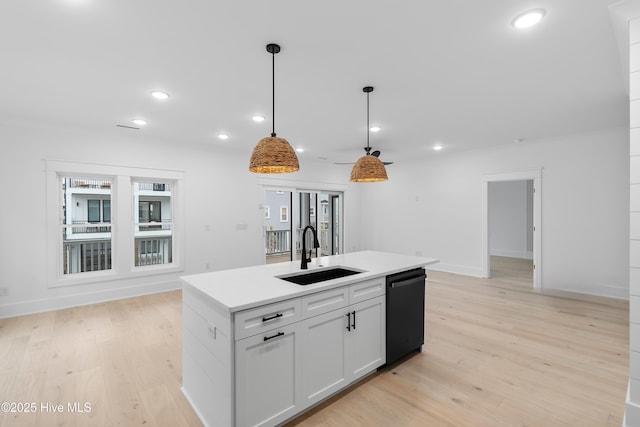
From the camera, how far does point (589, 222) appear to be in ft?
15.9

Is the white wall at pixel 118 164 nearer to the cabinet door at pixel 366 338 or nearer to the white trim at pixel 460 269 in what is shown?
the white trim at pixel 460 269

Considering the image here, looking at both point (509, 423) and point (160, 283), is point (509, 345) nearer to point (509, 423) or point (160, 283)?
point (509, 423)

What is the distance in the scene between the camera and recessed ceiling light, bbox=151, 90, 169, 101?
10.3 ft

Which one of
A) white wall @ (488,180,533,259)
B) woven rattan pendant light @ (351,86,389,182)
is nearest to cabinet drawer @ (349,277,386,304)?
woven rattan pendant light @ (351,86,389,182)

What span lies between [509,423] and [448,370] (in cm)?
67

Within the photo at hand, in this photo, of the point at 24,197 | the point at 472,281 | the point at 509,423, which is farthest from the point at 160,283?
the point at 472,281

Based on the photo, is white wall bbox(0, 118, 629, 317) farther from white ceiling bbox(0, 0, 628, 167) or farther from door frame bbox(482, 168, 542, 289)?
white ceiling bbox(0, 0, 628, 167)

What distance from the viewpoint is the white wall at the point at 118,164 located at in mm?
4047

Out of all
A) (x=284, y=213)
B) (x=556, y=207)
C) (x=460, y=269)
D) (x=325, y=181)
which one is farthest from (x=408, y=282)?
(x=325, y=181)

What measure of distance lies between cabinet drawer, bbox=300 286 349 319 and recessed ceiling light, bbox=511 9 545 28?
2.15m

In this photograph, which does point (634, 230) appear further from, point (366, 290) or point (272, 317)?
point (272, 317)

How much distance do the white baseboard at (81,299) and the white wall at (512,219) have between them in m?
Answer: 8.18

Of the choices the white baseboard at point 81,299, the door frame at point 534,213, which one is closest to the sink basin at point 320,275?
the white baseboard at point 81,299

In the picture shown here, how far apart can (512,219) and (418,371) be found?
7.72 metres
